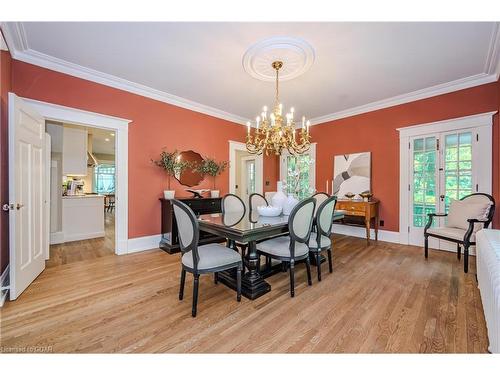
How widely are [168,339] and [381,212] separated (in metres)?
4.20

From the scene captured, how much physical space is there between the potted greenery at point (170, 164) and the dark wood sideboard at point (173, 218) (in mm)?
151

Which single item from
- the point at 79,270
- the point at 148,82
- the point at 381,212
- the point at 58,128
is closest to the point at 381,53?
the point at 381,212

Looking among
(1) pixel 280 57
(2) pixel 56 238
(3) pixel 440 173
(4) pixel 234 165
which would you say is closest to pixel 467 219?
(3) pixel 440 173

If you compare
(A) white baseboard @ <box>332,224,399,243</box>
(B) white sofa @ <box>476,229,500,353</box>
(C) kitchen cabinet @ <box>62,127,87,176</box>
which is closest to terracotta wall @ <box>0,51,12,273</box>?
(C) kitchen cabinet @ <box>62,127,87,176</box>

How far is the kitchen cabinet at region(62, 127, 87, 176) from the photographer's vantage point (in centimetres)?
445

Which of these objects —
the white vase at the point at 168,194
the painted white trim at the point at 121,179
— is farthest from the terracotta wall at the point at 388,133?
the painted white trim at the point at 121,179

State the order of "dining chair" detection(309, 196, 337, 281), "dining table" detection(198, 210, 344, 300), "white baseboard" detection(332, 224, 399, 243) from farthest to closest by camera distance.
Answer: "white baseboard" detection(332, 224, 399, 243)
"dining chair" detection(309, 196, 337, 281)
"dining table" detection(198, 210, 344, 300)

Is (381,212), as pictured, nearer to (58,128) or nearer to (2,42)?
(2,42)

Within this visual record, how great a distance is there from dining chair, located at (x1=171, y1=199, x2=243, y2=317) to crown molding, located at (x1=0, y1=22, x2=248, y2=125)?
2.49 m

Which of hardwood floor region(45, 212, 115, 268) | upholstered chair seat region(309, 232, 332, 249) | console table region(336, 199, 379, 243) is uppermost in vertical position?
console table region(336, 199, 379, 243)

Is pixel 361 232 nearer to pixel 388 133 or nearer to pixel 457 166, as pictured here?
pixel 457 166

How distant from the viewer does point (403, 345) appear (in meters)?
1.46

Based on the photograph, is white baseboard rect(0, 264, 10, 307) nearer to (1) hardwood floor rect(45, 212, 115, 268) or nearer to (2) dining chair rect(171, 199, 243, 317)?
(1) hardwood floor rect(45, 212, 115, 268)

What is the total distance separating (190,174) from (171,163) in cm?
57
